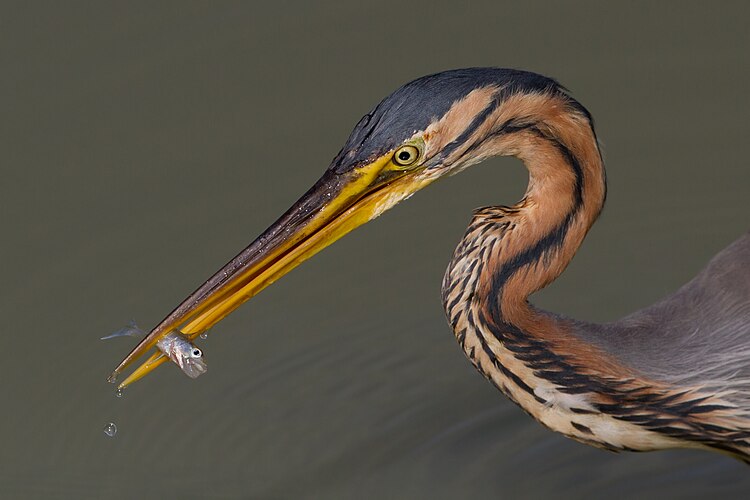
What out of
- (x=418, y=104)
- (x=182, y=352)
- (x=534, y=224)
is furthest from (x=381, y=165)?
(x=182, y=352)

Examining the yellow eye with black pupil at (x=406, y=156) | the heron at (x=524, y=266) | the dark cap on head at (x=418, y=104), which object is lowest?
the heron at (x=524, y=266)

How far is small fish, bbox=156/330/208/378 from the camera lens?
13.3 feet

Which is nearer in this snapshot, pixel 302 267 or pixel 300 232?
pixel 300 232

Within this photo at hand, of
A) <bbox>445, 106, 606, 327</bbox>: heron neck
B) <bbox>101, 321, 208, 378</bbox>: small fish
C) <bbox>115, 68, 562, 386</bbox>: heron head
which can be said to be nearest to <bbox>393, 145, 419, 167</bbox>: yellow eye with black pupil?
<bbox>115, 68, 562, 386</bbox>: heron head

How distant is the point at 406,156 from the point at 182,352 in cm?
88

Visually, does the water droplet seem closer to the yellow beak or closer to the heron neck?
the yellow beak

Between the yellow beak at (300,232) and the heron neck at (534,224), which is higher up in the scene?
the yellow beak at (300,232)

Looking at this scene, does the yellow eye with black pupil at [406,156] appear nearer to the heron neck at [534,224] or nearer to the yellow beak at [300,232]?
the yellow beak at [300,232]

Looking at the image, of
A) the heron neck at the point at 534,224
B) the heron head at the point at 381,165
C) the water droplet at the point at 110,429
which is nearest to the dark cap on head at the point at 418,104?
the heron head at the point at 381,165

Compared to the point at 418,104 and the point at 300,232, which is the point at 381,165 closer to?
the point at 418,104

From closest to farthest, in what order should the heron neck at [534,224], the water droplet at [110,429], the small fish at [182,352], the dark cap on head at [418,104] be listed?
the dark cap on head at [418,104], the heron neck at [534,224], the small fish at [182,352], the water droplet at [110,429]

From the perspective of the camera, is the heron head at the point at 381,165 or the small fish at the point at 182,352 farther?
the small fish at the point at 182,352

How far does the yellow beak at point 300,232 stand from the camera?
3.93 m

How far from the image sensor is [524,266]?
3994 mm
